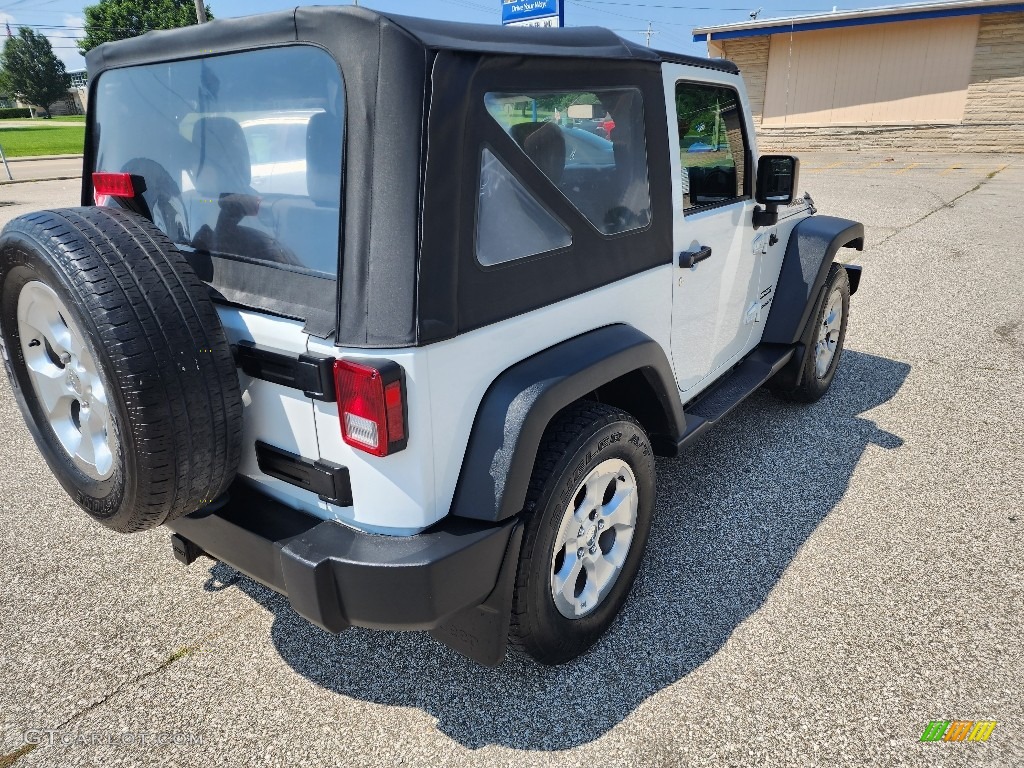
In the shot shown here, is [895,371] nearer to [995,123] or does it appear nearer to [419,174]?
[419,174]

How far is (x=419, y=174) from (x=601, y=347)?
853 mm

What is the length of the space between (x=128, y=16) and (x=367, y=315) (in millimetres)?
83790

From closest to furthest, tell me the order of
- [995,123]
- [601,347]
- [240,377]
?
1. [240,377]
2. [601,347]
3. [995,123]

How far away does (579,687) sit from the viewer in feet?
7.87

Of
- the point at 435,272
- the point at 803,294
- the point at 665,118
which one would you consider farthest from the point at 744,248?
the point at 435,272

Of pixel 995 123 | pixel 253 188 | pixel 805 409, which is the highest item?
pixel 995 123

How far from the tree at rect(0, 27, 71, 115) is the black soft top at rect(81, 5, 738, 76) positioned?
10077 cm

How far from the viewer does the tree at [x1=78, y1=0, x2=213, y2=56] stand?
6769 cm

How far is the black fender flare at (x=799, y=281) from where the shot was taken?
4012mm

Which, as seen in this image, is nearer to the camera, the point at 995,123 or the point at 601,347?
the point at 601,347

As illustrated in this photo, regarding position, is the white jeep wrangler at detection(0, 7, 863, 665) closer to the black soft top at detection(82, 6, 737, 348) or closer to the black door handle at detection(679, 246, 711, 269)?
the black soft top at detection(82, 6, 737, 348)

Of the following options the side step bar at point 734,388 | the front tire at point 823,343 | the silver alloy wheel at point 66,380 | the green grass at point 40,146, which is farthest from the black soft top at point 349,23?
the green grass at point 40,146

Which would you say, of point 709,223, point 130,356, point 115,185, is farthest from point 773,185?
point 130,356

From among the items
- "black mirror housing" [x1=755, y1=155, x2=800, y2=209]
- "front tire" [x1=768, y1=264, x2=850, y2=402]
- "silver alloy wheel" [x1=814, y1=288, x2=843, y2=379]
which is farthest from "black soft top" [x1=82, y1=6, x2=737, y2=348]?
"silver alloy wheel" [x1=814, y1=288, x2=843, y2=379]
